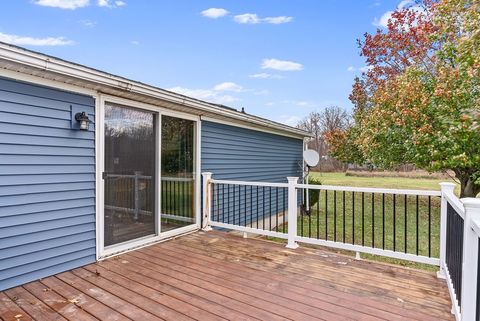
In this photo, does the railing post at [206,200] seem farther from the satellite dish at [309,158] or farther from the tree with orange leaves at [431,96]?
the satellite dish at [309,158]

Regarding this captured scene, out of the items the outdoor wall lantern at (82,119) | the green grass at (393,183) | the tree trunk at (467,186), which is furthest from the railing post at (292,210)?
the green grass at (393,183)

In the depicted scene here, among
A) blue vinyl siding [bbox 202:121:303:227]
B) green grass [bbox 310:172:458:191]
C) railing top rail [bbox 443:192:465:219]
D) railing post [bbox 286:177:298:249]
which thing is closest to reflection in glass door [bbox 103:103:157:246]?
blue vinyl siding [bbox 202:121:303:227]

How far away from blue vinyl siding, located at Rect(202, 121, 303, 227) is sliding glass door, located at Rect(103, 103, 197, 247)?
20.9 inches

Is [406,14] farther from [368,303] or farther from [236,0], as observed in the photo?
[368,303]

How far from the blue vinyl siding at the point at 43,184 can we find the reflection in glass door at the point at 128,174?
22 centimetres

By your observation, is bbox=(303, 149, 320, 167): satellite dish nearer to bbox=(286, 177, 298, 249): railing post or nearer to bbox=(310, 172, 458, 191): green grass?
bbox=(286, 177, 298, 249): railing post

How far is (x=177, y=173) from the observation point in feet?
15.0

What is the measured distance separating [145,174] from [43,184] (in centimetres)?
125

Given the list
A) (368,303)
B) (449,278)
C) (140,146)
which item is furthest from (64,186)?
(449,278)

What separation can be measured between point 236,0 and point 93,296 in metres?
8.51

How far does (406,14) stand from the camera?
10.6 meters

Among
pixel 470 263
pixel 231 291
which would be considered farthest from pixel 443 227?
pixel 231 291

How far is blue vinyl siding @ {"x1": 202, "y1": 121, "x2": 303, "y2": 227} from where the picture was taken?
533 cm

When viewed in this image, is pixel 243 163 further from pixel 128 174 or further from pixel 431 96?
pixel 431 96
